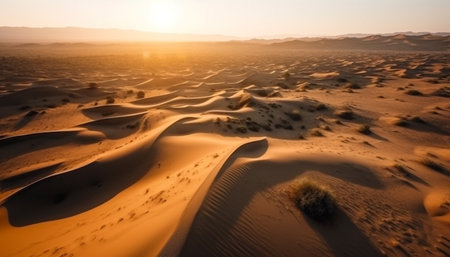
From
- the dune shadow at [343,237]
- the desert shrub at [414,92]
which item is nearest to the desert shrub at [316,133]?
the dune shadow at [343,237]

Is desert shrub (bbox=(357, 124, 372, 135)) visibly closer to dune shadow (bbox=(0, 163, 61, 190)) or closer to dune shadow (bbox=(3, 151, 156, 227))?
dune shadow (bbox=(3, 151, 156, 227))

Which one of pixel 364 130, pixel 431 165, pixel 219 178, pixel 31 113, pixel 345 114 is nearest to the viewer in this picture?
pixel 219 178

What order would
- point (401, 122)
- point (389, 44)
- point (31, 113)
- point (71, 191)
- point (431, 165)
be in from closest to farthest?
1. point (71, 191)
2. point (431, 165)
3. point (401, 122)
4. point (31, 113)
5. point (389, 44)

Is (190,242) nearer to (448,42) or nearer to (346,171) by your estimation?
(346,171)

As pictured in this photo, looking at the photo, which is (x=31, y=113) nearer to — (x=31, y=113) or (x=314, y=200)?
(x=31, y=113)

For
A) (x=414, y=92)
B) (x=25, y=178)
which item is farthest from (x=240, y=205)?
(x=414, y=92)

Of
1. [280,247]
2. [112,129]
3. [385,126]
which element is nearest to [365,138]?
[385,126]

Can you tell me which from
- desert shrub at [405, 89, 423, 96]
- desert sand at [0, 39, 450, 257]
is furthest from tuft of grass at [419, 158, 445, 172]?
desert shrub at [405, 89, 423, 96]
